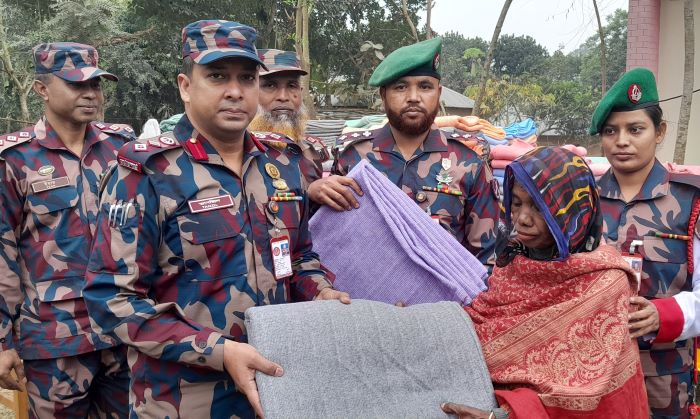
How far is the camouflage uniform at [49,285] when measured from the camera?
10.4ft

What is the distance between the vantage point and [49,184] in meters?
3.23

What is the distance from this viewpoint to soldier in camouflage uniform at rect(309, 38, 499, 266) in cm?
301

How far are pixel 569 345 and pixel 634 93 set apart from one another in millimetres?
1416

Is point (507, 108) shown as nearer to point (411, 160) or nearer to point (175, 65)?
point (175, 65)

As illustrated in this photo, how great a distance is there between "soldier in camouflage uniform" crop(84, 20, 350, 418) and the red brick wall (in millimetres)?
9003

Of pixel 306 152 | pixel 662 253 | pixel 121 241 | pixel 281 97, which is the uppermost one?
pixel 281 97

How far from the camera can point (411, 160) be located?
310 cm

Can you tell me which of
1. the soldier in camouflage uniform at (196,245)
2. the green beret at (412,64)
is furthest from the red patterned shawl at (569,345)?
the green beret at (412,64)

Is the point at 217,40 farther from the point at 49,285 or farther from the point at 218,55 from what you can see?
the point at 49,285

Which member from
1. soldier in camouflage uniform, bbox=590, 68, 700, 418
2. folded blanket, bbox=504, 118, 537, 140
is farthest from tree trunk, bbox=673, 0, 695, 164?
soldier in camouflage uniform, bbox=590, 68, 700, 418

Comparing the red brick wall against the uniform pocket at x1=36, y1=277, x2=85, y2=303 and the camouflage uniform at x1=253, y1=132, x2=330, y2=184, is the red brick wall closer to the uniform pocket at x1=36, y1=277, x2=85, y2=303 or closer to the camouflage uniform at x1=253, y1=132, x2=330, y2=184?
the camouflage uniform at x1=253, y1=132, x2=330, y2=184

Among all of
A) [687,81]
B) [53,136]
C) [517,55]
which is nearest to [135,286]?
[53,136]

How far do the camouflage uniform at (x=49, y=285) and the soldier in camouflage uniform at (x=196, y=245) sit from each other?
4.12 feet

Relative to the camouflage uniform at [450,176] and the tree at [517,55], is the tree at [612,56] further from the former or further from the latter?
the camouflage uniform at [450,176]
